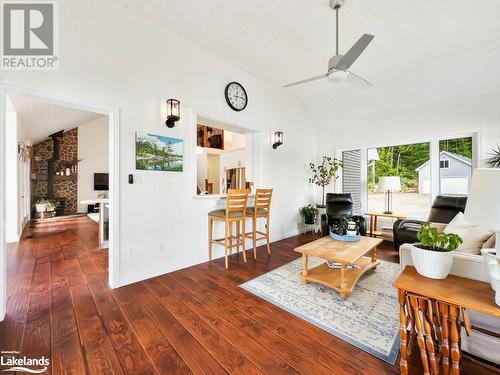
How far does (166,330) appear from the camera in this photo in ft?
5.80

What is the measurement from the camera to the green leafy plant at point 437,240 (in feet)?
4.37

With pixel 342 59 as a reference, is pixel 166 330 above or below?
below

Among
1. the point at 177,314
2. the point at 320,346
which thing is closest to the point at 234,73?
the point at 177,314

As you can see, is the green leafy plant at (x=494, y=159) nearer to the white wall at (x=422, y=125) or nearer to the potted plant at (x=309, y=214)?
the white wall at (x=422, y=125)

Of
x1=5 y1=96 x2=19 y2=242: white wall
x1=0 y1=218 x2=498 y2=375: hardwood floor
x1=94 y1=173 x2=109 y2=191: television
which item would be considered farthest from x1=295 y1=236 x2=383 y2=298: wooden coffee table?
x1=94 y1=173 x2=109 y2=191: television

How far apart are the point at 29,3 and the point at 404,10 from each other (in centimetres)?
400

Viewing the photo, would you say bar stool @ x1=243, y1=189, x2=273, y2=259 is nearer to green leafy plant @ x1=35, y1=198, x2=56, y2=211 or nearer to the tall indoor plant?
the tall indoor plant

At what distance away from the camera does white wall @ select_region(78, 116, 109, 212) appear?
8.55 metres

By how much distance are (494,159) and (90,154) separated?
11730mm

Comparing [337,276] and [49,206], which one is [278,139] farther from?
[49,206]

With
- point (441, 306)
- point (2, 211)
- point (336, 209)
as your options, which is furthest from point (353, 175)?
point (2, 211)

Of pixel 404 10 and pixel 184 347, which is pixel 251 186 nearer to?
pixel 184 347

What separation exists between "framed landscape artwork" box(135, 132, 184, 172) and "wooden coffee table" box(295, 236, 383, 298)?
200cm

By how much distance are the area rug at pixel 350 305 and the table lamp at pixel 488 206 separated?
894 millimetres
